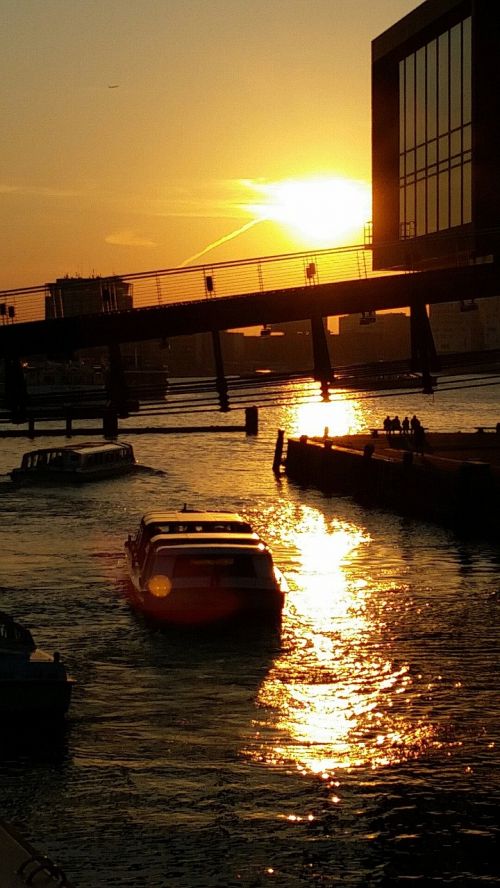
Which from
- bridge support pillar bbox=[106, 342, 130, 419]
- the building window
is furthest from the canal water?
the building window

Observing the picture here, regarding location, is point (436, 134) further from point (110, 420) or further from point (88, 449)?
point (88, 449)

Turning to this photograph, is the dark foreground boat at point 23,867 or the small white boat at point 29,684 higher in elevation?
the dark foreground boat at point 23,867

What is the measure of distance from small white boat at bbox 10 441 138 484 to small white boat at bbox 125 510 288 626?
194 feet

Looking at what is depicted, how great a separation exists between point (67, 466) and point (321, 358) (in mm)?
57546

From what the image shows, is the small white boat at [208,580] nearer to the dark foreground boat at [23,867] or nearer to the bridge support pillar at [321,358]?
the bridge support pillar at [321,358]

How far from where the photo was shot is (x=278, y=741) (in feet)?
88.5

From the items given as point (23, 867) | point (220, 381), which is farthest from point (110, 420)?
point (23, 867)

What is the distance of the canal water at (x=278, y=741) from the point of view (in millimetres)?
21391

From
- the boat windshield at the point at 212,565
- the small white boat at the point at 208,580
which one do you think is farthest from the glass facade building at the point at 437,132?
the boat windshield at the point at 212,565

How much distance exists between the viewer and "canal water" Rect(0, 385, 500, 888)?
842 inches

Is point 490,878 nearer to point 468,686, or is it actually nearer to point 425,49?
point 468,686

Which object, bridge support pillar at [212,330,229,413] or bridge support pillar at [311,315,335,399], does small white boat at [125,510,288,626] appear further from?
bridge support pillar at [311,315,335,399]

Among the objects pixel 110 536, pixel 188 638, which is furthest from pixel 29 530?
pixel 188 638

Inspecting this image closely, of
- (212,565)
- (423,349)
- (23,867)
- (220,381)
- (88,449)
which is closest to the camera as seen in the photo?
(23,867)
